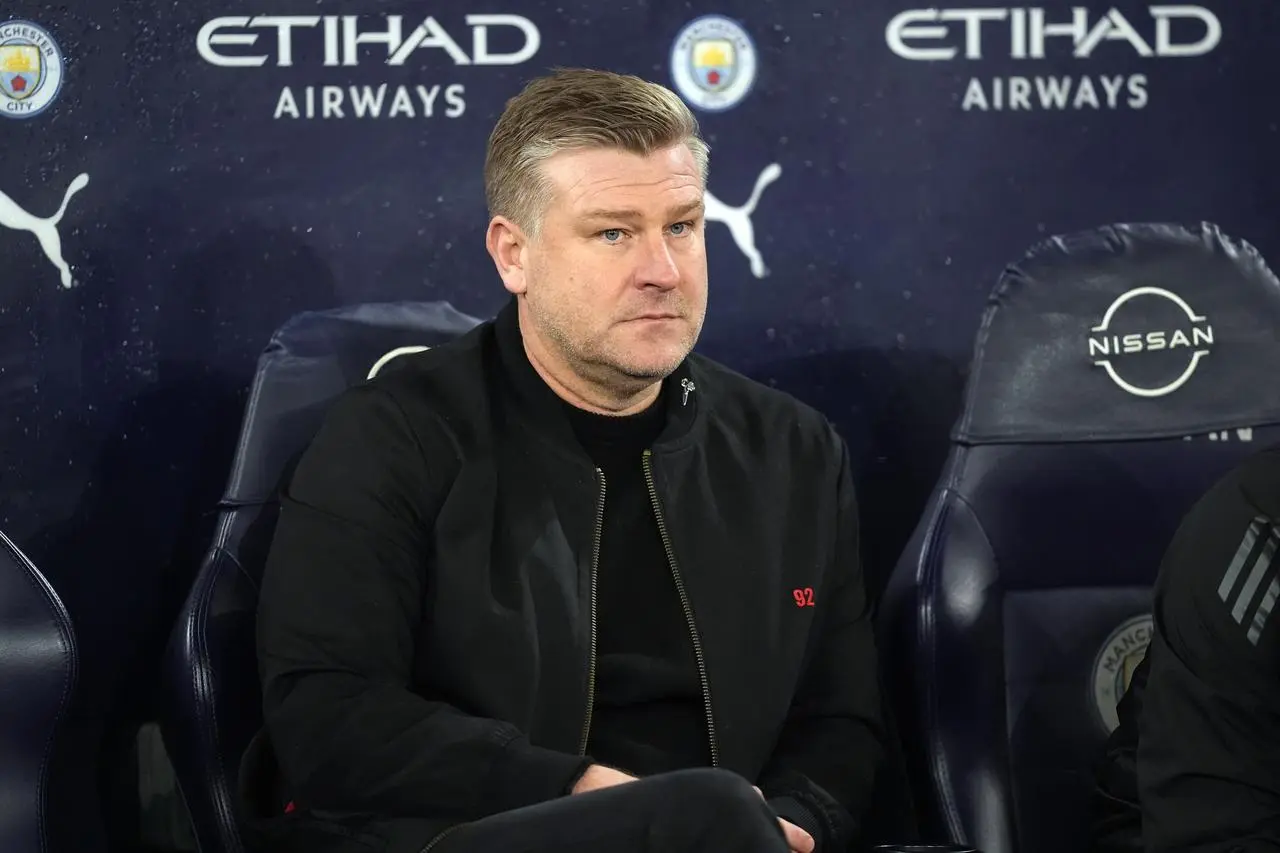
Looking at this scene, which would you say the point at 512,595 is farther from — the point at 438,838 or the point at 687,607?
the point at 438,838

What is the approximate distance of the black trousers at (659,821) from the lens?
4.53 ft

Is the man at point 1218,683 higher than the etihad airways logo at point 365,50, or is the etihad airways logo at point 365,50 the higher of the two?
the etihad airways logo at point 365,50

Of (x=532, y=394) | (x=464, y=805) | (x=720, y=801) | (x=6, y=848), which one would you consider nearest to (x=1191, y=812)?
(x=720, y=801)

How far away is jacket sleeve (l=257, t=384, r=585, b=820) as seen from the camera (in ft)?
5.24

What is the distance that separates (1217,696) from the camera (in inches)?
57.3

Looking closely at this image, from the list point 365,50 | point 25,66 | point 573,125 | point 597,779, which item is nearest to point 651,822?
point 597,779

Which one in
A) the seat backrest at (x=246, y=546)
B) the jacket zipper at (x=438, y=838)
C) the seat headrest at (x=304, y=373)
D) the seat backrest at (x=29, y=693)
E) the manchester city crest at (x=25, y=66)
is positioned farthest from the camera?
the manchester city crest at (x=25, y=66)

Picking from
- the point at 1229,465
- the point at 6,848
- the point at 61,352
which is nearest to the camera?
the point at 6,848

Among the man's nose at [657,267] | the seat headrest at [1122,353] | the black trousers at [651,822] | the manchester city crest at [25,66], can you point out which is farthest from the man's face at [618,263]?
the manchester city crest at [25,66]

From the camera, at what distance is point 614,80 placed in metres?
1.82

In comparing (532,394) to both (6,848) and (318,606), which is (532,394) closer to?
(318,606)

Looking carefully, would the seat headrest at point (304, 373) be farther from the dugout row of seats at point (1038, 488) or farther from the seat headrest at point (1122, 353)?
the seat headrest at point (1122, 353)

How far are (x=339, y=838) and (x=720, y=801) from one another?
0.46 m

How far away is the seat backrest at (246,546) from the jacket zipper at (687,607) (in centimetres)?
36
